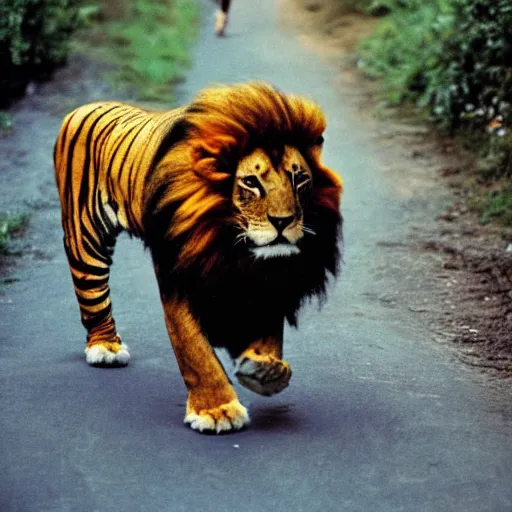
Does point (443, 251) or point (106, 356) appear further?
point (443, 251)

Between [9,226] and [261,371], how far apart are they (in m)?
4.66

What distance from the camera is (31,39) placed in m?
13.2

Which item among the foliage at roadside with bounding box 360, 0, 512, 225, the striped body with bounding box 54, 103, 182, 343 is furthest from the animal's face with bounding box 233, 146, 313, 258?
the foliage at roadside with bounding box 360, 0, 512, 225

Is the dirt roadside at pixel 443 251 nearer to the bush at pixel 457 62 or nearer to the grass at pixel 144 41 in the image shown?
the bush at pixel 457 62

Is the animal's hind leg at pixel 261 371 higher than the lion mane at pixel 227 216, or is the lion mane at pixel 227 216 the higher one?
the lion mane at pixel 227 216

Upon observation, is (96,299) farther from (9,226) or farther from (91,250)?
(9,226)

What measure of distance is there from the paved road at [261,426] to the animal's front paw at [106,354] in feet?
0.21

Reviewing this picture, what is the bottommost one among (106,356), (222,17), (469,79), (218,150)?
(222,17)

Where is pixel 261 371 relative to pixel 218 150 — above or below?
below

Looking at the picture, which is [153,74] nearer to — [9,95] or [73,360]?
[9,95]

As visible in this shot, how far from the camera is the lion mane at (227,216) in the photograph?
15.4 feet

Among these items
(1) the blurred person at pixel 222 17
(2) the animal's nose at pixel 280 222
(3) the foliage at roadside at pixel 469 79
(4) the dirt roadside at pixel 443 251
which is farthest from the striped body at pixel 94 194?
(1) the blurred person at pixel 222 17

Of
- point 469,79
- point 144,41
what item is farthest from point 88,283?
point 144,41

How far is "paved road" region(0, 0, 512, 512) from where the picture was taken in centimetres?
438
